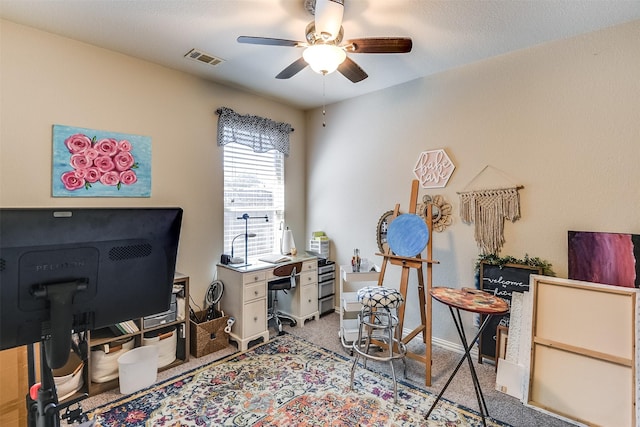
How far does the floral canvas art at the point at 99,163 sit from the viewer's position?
233 cm

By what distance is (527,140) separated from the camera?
2.53 m

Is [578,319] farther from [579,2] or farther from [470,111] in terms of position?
[579,2]

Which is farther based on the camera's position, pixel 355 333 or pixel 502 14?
pixel 355 333

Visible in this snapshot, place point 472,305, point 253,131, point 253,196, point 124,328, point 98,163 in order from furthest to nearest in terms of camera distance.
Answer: point 253,196
point 253,131
point 98,163
point 124,328
point 472,305

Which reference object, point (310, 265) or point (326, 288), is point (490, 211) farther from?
point (326, 288)

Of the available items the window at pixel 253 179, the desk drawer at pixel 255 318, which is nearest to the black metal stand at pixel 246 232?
the window at pixel 253 179

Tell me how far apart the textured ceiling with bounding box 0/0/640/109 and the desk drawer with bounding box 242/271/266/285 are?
203cm

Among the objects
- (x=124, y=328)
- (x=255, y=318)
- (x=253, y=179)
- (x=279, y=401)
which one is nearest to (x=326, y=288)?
(x=255, y=318)

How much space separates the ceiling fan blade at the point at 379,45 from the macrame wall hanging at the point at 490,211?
4.90 feet

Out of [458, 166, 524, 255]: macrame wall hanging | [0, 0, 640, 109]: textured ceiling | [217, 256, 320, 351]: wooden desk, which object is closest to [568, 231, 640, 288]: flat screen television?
[458, 166, 524, 255]: macrame wall hanging

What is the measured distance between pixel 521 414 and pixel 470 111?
2.48 m

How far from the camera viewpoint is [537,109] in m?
2.48

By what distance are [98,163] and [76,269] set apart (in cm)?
211

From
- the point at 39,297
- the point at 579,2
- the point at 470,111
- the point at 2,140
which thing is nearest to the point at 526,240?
the point at 470,111
